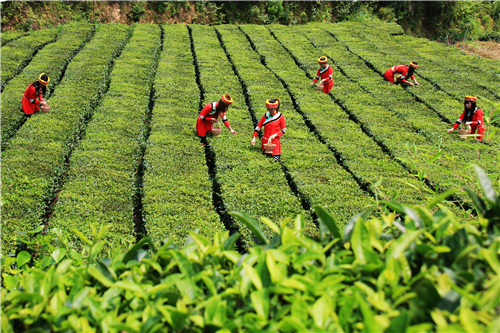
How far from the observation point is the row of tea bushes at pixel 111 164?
18.5 feet

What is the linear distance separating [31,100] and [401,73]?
11151 millimetres

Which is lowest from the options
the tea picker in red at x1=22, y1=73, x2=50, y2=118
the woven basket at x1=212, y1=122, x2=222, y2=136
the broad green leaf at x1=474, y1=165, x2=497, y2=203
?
the woven basket at x1=212, y1=122, x2=222, y2=136

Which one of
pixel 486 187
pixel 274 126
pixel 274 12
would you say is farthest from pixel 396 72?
pixel 486 187

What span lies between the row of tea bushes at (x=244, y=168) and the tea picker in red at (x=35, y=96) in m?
3.51

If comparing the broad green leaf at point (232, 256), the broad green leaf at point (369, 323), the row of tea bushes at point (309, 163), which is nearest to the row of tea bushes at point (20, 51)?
the row of tea bushes at point (309, 163)

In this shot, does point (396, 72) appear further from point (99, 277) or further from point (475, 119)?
point (99, 277)

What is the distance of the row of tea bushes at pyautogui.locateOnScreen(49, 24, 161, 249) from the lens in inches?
221

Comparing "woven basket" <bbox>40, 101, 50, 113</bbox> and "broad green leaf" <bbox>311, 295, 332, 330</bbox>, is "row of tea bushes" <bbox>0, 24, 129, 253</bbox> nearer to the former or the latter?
"woven basket" <bbox>40, 101, 50, 113</bbox>

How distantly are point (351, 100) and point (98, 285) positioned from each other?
34.4 feet

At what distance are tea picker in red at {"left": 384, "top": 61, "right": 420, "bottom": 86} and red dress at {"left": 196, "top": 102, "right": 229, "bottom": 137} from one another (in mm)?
7358

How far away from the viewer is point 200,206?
615cm

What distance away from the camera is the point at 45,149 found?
743 cm

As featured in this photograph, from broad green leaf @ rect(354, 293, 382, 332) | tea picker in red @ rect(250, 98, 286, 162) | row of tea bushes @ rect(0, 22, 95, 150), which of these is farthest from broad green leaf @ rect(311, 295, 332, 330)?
row of tea bushes @ rect(0, 22, 95, 150)

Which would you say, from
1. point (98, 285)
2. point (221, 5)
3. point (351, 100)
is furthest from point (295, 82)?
point (98, 285)
